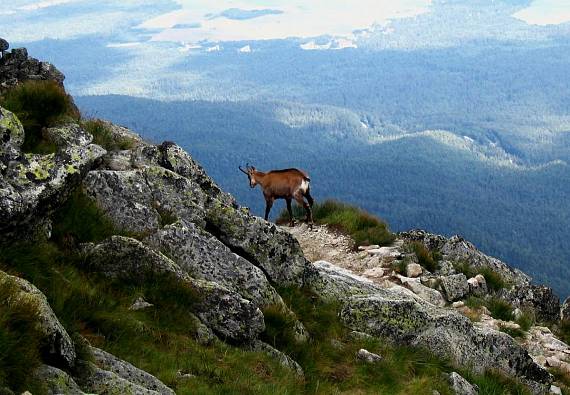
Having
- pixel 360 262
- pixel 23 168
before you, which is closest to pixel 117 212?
pixel 23 168

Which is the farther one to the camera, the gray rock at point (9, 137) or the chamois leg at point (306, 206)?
the chamois leg at point (306, 206)

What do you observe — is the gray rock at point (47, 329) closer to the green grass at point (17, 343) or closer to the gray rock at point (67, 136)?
the green grass at point (17, 343)

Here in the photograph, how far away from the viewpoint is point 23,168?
28.3 feet

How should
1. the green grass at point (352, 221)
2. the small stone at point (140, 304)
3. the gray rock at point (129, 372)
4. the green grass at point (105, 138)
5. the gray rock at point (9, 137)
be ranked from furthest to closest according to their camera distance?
1. the green grass at point (352, 221)
2. the green grass at point (105, 138)
3. the gray rock at point (9, 137)
4. the small stone at point (140, 304)
5. the gray rock at point (129, 372)

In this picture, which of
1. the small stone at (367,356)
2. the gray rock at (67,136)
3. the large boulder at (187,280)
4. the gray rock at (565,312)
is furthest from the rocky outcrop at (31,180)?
the gray rock at (565,312)

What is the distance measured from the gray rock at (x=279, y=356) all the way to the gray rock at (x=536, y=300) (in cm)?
1087

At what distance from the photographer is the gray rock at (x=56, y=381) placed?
5844 millimetres

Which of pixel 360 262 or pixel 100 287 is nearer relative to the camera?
pixel 100 287

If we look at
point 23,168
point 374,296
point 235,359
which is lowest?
point 374,296

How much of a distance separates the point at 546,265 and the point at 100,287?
682 ft

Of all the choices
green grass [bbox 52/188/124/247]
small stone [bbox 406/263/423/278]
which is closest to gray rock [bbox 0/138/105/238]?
green grass [bbox 52/188/124/247]

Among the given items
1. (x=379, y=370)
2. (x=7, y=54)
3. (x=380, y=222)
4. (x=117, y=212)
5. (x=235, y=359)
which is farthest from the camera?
(x=380, y=222)

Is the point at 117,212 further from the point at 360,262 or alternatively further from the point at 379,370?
the point at 360,262

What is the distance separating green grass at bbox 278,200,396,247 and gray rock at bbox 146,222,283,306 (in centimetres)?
1045
